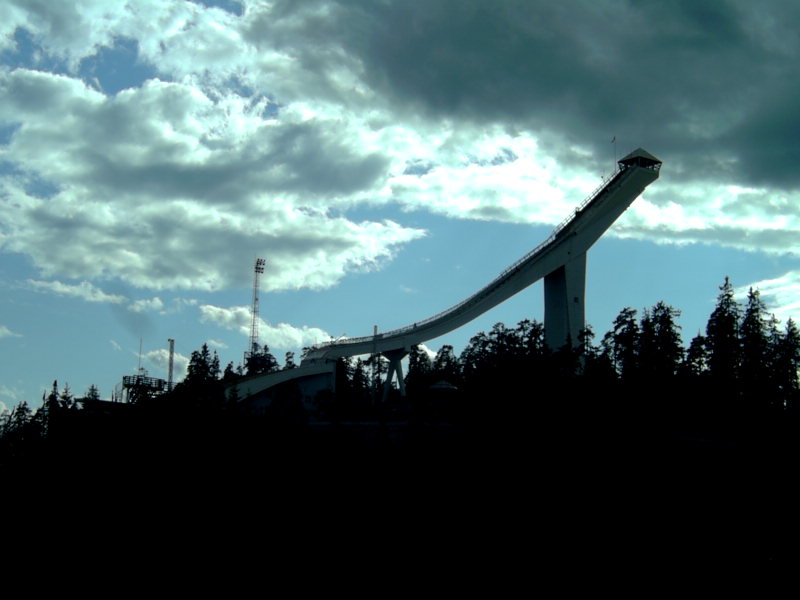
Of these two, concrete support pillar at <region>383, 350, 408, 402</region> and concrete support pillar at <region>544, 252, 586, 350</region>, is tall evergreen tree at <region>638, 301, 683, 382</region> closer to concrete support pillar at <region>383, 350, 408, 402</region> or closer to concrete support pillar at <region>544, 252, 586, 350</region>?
concrete support pillar at <region>544, 252, 586, 350</region>

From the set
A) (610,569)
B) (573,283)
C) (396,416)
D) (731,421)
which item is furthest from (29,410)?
(573,283)

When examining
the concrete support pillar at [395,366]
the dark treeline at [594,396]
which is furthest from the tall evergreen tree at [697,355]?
the concrete support pillar at [395,366]

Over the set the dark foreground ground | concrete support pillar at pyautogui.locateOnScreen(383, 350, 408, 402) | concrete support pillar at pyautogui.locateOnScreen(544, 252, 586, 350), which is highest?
concrete support pillar at pyautogui.locateOnScreen(544, 252, 586, 350)

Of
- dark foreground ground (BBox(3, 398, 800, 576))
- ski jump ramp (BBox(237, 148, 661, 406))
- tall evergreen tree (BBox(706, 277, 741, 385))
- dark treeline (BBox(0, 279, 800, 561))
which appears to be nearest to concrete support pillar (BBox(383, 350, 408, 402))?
ski jump ramp (BBox(237, 148, 661, 406))

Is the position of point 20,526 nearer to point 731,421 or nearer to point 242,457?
point 242,457

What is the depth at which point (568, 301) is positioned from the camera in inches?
2063

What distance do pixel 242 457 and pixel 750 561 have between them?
1156cm

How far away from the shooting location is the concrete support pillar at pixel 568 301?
52344mm

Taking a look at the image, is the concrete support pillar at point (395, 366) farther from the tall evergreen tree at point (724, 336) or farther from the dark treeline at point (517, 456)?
the dark treeline at point (517, 456)

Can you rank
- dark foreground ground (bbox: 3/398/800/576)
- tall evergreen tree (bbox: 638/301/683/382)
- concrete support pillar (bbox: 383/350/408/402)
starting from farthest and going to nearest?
concrete support pillar (bbox: 383/350/408/402) < tall evergreen tree (bbox: 638/301/683/382) < dark foreground ground (bbox: 3/398/800/576)

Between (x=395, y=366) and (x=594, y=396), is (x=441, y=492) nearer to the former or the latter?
(x=594, y=396)

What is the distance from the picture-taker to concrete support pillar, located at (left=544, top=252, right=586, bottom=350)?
52.3m

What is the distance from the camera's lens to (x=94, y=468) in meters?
15.2

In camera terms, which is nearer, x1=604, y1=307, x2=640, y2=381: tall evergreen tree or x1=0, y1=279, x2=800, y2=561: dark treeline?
x1=0, y1=279, x2=800, y2=561: dark treeline
